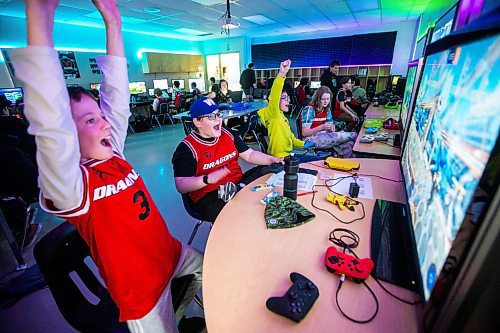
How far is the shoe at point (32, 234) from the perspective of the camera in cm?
226

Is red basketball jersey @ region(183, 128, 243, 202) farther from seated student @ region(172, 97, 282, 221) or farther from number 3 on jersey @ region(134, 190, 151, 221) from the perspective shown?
number 3 on jersey @ region(134, 190, 151, 221)

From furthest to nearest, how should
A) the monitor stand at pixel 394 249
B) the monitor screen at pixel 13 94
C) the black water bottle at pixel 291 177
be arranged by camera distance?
the monitor screen at pixel 13 94 → the black water bottle at pixel 291 177 → the monitor stand at pixel 394 249

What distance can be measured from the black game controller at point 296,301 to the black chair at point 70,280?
2.14ft

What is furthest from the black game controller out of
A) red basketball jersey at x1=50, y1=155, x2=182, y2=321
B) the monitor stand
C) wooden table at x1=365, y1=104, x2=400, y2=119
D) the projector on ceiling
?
the projector on ceiling

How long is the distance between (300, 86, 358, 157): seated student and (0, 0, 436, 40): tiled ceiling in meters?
3.52

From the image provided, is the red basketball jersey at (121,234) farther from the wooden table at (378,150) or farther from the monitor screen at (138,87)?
the monitor screen at (138,87)

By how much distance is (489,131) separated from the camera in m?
0.38

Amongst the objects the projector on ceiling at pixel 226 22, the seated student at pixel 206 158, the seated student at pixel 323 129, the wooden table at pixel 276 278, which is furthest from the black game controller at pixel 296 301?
the projector on ceiling at pixel 226 22

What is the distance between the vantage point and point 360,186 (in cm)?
132

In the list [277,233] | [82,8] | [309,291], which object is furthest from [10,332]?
[82,8]

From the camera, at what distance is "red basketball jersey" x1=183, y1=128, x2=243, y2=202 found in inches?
61.4

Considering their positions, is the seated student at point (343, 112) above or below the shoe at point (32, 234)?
above

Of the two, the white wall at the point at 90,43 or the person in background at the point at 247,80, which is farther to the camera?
the person in background at the point at 247,80

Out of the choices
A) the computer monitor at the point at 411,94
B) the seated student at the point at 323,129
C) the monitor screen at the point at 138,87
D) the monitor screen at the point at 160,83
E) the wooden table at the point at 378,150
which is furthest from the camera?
the monitor screen at the point at 160,83
